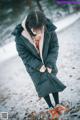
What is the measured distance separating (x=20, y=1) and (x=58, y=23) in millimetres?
2738

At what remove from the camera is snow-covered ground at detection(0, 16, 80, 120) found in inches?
240

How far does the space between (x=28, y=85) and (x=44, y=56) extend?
2.80 meters

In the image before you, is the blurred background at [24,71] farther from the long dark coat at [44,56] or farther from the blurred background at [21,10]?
the long dark coat at [44,56]

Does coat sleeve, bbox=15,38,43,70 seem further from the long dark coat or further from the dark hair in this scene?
the dark hair

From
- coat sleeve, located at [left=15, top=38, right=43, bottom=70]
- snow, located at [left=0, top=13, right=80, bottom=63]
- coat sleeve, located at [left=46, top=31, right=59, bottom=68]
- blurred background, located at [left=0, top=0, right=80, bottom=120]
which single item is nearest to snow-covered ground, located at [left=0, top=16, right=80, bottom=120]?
blurred background, located at [left=0, top=0, right=80, bottom=120]

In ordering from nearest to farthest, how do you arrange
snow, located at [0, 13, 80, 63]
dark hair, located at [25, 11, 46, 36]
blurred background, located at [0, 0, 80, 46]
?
dark hair, located at [25, 11, 46, 36] → snow, located at [0, 13, 80, 63] → blurred background, located at [0, 0, 80, 46]

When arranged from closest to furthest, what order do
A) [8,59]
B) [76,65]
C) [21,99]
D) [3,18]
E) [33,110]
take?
[33,110]
[21,99]
[76,65]
[8,59]
[3,18]

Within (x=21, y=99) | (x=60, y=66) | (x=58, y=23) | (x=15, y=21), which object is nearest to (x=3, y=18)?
(x=15, y=21)

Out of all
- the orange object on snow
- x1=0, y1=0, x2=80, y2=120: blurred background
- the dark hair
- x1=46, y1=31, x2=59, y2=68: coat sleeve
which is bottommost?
x1=0, y1=0, x2=80, y2=120: blurred background

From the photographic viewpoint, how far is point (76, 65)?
25.5 ft

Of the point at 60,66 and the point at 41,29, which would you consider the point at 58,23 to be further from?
the point at 41,29

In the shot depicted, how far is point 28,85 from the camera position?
7676 mm

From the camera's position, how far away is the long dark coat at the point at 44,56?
16.2ft

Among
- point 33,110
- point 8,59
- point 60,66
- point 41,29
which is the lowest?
point 8,59
